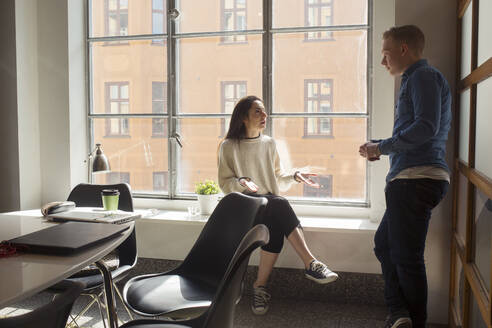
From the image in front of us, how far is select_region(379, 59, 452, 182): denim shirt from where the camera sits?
2408 millimetres

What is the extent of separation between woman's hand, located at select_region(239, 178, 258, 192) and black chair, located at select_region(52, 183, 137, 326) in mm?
817

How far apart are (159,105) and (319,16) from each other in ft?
5.19

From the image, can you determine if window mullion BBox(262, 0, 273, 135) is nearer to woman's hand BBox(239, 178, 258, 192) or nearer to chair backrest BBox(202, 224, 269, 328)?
woman's hand BBox(239, 178, 258, 192)

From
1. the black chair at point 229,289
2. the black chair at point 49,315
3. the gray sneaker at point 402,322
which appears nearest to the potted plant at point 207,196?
the gray sneaker at point 402,322

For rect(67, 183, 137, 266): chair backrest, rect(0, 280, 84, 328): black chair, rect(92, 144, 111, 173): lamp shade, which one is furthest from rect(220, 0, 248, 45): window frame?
rect(0, 280, 84, 328): black chair

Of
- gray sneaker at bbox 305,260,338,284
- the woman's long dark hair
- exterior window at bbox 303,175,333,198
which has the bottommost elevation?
gray sneaker at bbox 305,260,338,284

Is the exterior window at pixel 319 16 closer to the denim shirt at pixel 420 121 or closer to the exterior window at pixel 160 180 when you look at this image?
the denim shirt at pixel 420 121

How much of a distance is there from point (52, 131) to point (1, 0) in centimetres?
117

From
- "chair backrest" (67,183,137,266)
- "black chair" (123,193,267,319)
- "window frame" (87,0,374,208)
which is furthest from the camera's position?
"window frame" (87,0,374,208)

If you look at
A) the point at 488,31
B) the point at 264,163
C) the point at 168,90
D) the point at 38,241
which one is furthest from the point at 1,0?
the point at 488,31

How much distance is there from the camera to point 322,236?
347 centimetres

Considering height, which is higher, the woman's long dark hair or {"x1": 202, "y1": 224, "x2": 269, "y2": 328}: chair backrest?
the woman's long dark hair

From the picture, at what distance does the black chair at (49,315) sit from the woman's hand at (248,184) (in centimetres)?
207

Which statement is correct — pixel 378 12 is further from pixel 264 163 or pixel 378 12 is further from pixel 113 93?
pixel 113 93
